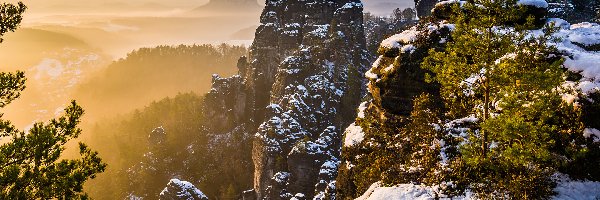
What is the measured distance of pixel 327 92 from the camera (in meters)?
85.5

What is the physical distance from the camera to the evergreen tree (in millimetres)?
12656

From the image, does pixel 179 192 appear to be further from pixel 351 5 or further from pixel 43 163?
pixel 351 5

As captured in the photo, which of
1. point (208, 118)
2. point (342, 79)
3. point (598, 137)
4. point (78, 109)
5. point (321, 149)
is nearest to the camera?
point (78, 109)

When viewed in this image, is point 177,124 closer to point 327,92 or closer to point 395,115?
point 327,92

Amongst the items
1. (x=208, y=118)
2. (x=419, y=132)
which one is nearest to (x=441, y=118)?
(x=419, y=132)

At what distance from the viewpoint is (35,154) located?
12.8 m

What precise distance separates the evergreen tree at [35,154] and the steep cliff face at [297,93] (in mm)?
27071

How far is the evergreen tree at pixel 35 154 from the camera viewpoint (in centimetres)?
1266

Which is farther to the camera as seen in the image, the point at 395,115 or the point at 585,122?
the point at 395,115

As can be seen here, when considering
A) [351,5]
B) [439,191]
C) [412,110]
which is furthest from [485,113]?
[351,5]

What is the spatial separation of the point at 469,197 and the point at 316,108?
65.9 metres

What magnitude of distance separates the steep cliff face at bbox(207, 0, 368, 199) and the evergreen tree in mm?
27071

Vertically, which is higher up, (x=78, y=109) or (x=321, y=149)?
(x=78, y=109)

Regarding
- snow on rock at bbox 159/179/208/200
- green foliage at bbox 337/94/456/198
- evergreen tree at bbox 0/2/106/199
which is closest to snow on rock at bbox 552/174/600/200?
green foliage at bbox 337/94/456/198
